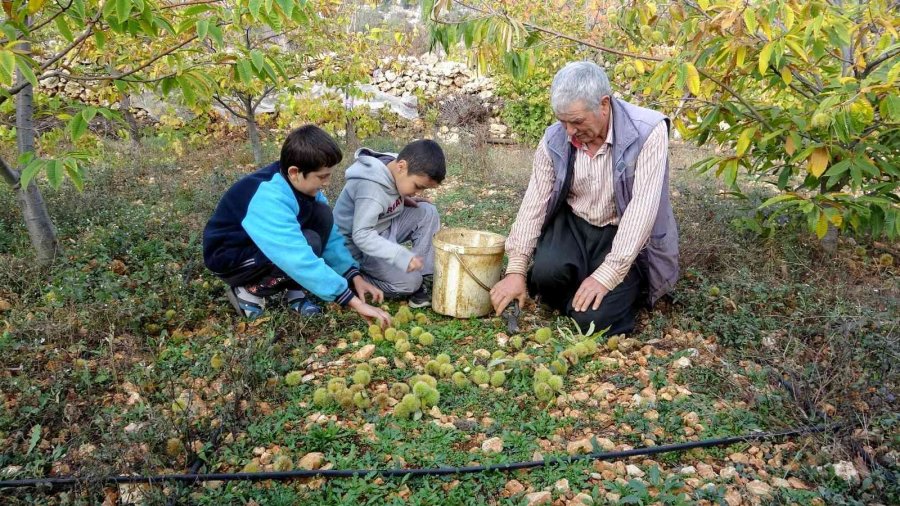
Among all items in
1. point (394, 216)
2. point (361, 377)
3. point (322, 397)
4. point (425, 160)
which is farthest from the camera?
point (394, 216)

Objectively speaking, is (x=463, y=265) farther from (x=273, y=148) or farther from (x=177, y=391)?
(x=273, y=148)

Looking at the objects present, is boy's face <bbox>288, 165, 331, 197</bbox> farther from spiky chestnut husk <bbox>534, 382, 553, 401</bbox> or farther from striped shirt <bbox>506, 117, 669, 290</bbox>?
spiky chestnut husk <bbox>534, 382, 553, 401</bbox>

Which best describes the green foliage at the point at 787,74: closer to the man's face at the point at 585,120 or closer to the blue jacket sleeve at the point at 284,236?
the man's face at the point at 585,120

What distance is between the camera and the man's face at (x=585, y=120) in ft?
8.83

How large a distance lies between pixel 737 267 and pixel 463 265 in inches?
64.5

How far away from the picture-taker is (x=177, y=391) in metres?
2.53

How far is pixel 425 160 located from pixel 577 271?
0.97 m

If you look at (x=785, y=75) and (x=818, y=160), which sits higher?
(x=785, y=75)

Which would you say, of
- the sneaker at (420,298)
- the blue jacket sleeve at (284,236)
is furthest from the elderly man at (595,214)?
the blue jacket sleeve at (284,236)

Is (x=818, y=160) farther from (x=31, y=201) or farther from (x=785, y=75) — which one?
(x=31, y=201)

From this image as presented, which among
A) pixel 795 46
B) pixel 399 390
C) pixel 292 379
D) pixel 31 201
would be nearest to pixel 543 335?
pixel 399 390

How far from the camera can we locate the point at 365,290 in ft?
11.0

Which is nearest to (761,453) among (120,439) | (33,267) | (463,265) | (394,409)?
(394,409)

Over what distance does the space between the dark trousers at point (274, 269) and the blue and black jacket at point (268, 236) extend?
23mm
